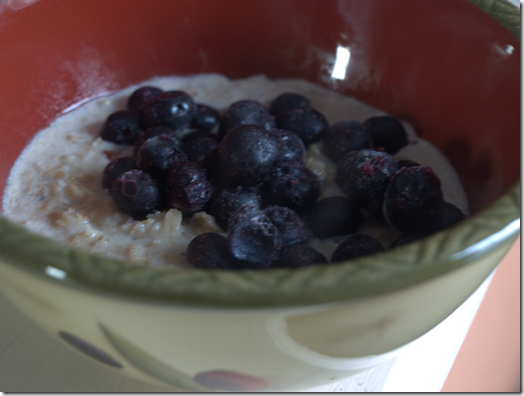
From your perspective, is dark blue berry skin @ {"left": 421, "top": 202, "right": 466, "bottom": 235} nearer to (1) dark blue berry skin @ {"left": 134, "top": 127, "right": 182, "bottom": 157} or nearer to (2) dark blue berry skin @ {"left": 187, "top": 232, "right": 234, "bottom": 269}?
(2) dark blue berry skin @ {"left": 187, "top": 232, "right": 234, "bottom": 269}

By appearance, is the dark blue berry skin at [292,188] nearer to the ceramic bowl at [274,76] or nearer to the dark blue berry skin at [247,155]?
the dark blue berry skin at [247,155]

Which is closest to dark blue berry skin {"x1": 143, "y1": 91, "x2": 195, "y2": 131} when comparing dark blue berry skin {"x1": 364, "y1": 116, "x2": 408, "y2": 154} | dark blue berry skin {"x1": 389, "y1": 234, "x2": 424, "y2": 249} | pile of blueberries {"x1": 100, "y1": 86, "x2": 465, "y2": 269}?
pile of blueberries {"x1": 100, "y1": 86, "x2": 465, "y2": 269}

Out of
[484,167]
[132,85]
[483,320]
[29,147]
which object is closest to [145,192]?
[29,147]

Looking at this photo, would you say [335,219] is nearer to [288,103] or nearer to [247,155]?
[247,155]

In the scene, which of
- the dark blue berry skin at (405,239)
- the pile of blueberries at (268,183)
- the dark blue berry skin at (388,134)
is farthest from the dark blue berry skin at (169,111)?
the dark blue berry skin at (405,239)

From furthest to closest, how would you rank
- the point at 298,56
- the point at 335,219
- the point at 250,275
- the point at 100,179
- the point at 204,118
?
the point at 298,56 → the point at 204,118 → the point at 100,179 → the point at 335,219 → the point at 250,275

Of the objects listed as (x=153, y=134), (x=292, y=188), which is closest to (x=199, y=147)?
(x=153, y=134)
